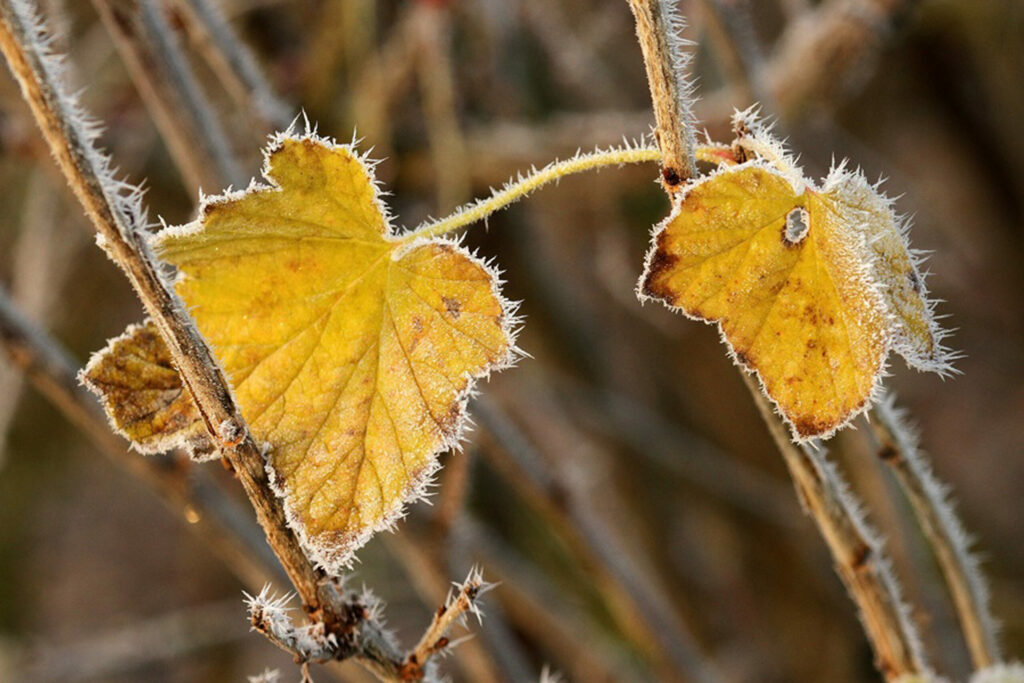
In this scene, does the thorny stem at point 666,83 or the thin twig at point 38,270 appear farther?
the thin twig at point 38,270

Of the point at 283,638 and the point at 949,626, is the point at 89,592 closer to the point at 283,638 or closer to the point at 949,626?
the point at 949,626

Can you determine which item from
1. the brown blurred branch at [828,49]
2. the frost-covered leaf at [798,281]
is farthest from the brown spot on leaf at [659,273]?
the brown blurred branch at [828,49]

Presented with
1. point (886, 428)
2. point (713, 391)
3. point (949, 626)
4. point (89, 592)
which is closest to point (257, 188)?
point (886, 428)

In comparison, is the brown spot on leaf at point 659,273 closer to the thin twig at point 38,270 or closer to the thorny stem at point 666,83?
the thorny stem at point 666,83

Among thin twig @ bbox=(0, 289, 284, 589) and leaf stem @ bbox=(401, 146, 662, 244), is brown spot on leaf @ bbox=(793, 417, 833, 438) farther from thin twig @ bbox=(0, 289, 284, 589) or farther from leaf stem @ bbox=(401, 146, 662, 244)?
thin twig @ bbox=(0, 289, 284, 589)

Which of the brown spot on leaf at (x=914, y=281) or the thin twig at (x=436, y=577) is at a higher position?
the thin twig at (x=436, y=577)

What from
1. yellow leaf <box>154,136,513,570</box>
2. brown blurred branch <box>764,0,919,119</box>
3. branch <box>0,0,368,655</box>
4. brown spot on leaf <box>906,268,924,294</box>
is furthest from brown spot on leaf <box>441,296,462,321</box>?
brown blurred branch <box>764,0,919,119</box>
